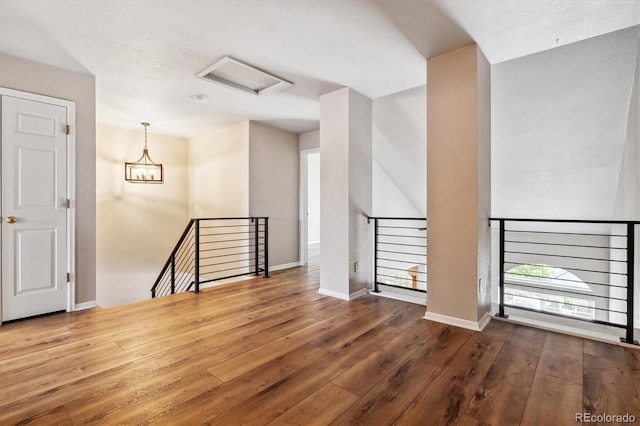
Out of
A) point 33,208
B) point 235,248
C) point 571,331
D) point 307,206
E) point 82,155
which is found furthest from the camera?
point 307,206

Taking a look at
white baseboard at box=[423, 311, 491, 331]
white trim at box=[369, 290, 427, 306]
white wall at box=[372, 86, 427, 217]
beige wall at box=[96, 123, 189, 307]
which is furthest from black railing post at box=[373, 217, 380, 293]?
beige wall at box=[96, 123, 189, 307]

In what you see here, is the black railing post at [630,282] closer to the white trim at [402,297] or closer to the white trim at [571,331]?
the white trim at [571,331]

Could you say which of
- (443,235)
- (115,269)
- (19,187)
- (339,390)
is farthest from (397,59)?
(115,269)

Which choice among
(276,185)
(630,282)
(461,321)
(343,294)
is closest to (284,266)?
(276,185)

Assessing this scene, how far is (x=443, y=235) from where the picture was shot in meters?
Result: 2.78

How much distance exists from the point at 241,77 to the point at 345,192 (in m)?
1.75

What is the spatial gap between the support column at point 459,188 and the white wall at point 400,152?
94cm

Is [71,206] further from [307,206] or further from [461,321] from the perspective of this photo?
[461,321]

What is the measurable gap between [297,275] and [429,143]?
9.49ft

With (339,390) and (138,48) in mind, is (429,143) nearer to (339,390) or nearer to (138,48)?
(339,390)

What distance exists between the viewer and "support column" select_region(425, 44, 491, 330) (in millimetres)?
2604

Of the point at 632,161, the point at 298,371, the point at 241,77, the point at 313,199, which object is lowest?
the point at 298,371

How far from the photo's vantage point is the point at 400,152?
16.5ft

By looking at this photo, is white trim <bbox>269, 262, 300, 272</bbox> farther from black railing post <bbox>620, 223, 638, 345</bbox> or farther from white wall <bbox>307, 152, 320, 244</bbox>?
black railing post <bbox>620, 223, 638, 345</bbox>
